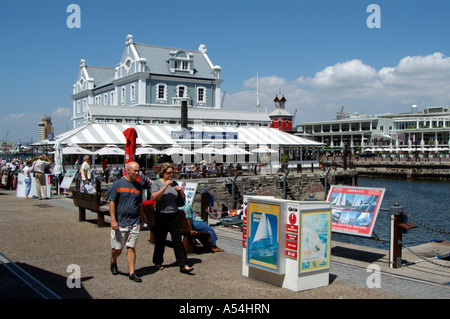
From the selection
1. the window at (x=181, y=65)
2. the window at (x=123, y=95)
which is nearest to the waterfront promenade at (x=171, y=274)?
the window at (x=181, y=65)

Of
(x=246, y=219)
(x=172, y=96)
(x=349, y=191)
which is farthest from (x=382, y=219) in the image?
(x=172, y=96)

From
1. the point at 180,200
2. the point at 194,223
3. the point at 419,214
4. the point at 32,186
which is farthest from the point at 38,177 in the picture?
the point at 419,214

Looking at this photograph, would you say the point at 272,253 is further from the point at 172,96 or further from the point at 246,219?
the point at 172,96

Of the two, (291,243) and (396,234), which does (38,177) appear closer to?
(291,243)

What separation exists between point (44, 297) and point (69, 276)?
1.06 m

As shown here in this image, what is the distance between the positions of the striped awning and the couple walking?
2439cm

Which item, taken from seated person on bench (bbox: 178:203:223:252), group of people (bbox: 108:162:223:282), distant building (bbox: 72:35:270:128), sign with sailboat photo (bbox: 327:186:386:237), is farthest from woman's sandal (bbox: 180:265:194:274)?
distant building (bbox: 72:35:270:128)

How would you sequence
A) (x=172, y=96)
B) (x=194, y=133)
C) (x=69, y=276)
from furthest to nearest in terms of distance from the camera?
(x=172, y=96) → (x=194, y=133) → (x=69, y=276)

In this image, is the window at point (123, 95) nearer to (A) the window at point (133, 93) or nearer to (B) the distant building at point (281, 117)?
(A) the window at point (133, 93)

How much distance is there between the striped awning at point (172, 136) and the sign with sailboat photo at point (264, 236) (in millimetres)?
25396

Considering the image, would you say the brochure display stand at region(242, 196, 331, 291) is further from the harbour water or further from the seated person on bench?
the harbour water

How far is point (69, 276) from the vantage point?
272 inches

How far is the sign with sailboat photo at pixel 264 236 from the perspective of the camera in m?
6.57

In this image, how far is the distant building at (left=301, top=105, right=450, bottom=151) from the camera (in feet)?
312
